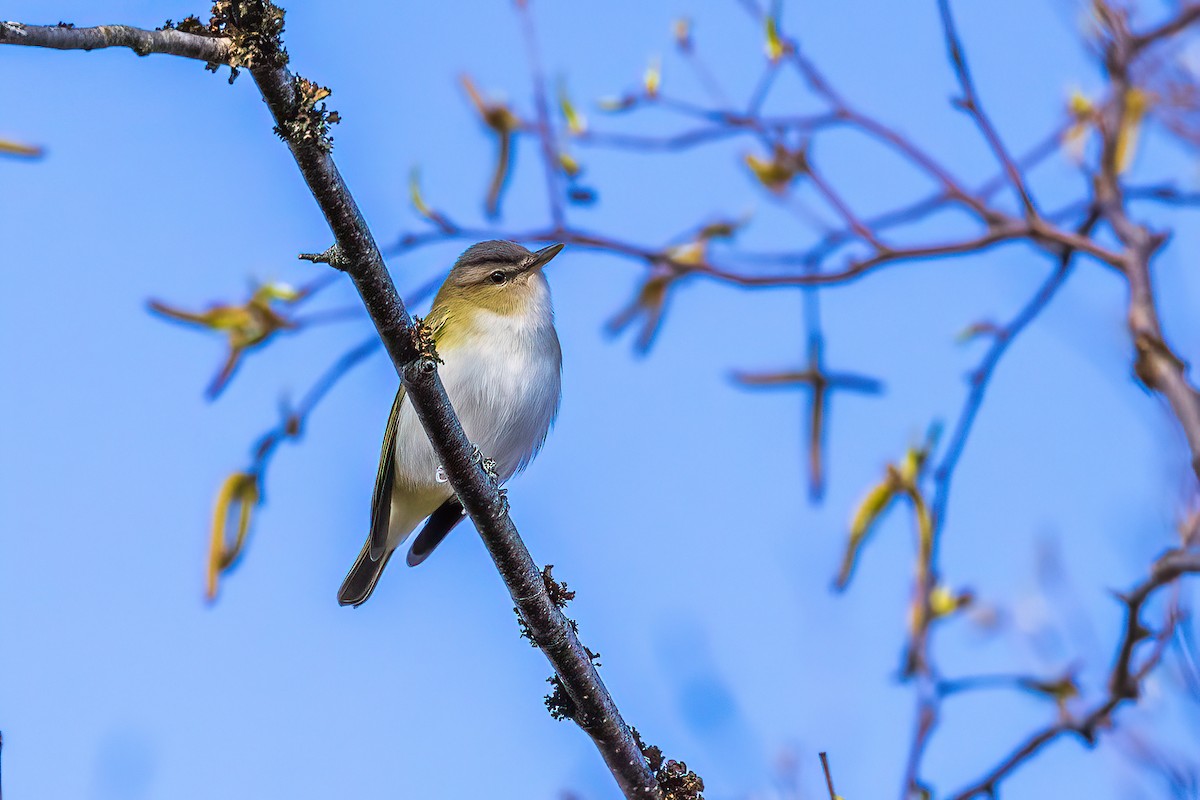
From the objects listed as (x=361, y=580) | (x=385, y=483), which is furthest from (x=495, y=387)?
(x=361, y=580)

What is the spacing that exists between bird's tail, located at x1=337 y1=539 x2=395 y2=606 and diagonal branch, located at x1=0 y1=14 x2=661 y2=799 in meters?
2.59

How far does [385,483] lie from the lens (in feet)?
18.3

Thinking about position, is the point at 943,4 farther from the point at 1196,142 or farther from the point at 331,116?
the point at 331,116

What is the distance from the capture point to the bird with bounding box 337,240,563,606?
555 cm

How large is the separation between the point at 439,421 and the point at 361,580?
2.96m

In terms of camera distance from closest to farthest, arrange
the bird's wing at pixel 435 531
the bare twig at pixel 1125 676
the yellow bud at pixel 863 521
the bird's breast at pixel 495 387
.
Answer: the bare twig at pixel 1125 676
the yellow bud at pixel 863 521
the bird's breast at pixel 495 387
the bird's wing at pixel 435 531

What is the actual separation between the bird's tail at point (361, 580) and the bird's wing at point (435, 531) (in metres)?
0.29

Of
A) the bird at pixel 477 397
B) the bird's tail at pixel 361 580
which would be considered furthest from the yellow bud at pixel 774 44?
the bird's tail at pixel 361 580

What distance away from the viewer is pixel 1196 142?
8.71 ft

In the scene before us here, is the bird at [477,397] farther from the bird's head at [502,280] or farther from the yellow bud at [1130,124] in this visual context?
the yellow bud at [1130,124]

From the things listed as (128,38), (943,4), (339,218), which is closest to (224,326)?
(339,218)

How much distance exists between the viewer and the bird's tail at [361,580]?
6035 mm

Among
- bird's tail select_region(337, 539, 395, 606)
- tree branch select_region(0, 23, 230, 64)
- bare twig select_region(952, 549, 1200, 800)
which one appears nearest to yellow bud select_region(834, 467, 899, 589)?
bare twig select_region(952, 549, 1200, 800)

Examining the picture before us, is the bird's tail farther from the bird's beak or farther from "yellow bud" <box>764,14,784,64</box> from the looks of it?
"yellow bud" <box>764,14,784,64</box>
